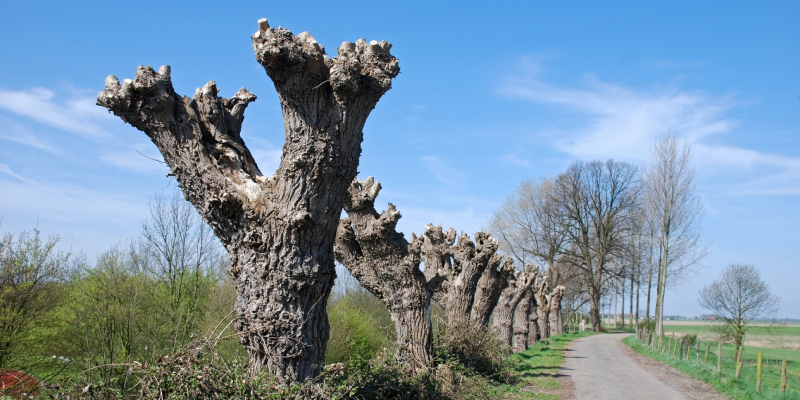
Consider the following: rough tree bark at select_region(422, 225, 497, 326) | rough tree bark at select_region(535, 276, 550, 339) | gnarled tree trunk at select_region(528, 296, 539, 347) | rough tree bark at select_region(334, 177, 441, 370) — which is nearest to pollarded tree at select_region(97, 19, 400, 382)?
rough tree bark at select_region(334, 177, 441, 370)

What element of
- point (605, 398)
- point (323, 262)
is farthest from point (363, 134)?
point (605, 398)

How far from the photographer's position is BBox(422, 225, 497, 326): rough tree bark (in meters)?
13.4

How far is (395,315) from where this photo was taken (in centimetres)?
1078

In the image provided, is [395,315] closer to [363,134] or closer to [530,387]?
[530,387]

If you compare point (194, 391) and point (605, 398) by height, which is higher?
point (194, 391)

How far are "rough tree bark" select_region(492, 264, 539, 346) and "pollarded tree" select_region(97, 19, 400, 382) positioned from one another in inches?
574

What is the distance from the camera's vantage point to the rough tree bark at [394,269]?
34.1ft

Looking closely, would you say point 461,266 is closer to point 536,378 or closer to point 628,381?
point 536,378

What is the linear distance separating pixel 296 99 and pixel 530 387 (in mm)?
9602

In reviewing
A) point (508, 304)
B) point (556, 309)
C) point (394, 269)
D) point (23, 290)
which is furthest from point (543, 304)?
point (23, 290)

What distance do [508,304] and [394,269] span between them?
36.3ft

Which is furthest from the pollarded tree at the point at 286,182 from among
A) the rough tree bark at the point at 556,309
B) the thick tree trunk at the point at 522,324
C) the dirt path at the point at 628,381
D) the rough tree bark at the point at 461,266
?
the rough tree bark at the point at 556,309

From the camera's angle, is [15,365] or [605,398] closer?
[15,365]

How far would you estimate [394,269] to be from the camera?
1052cm
